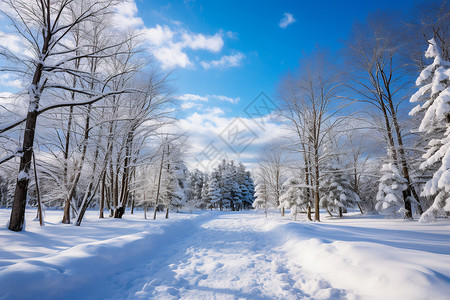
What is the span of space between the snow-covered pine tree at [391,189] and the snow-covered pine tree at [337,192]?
219 inches

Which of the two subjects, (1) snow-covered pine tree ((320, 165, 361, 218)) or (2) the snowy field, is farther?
(1) snow-covered pine tree ((320, 165, 361, 218))

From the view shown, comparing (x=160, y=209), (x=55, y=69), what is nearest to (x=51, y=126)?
(x=55, y=69)

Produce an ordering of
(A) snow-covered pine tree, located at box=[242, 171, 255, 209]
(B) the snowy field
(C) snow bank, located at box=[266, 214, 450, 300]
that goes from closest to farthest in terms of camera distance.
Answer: (C) snow bank, located at box=[266, 214, 450, 300] → (B) the snowy field → (A) snow-covered pine tree, located at box=[242, 171, 255, 209]

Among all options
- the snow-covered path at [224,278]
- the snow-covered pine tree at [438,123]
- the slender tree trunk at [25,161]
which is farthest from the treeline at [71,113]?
the snow-covered pine tree at [438,123]

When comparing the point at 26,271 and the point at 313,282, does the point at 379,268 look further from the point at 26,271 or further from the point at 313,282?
the point at 26,271

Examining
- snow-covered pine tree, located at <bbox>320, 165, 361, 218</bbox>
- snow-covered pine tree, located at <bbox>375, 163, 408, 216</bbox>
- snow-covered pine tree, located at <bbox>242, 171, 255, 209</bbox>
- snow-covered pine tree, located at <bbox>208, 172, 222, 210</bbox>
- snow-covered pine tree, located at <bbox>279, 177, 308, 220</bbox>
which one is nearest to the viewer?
snow-covered pine tree, located at <bbox>375, 163, 408, 216</bbox>

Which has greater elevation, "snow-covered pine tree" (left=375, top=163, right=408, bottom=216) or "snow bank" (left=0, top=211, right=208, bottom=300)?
"snow-covered pine tree" (left=375, top=163, right=408, bottom=216)

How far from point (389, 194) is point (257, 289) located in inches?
572

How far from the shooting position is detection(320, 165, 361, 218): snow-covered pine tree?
19703 millimetres

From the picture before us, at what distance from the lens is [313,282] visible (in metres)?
3.25

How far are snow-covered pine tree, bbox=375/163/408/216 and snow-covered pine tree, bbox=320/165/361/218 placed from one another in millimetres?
5566

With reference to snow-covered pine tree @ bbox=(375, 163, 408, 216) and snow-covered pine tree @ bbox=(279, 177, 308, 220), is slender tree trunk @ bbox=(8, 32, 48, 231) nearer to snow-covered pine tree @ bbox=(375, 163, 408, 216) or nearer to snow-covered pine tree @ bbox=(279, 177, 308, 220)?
snow-covered pine tree @ bbox=(375, 163, 408, 216)

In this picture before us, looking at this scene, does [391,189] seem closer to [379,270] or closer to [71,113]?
[379,270]

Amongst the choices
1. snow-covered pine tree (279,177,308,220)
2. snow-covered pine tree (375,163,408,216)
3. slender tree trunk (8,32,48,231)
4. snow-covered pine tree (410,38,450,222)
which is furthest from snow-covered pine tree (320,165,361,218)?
slender tree trunk (8,32,48,231)
